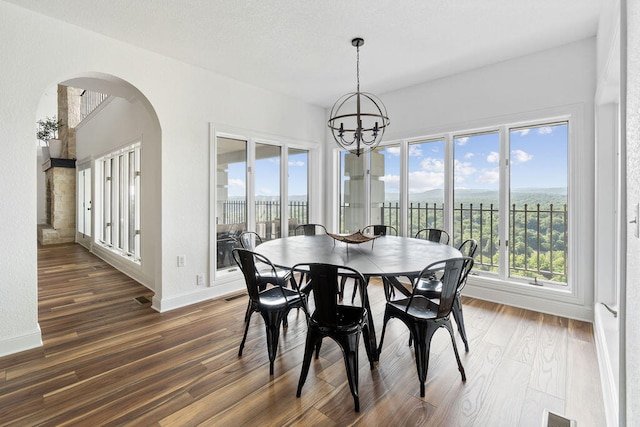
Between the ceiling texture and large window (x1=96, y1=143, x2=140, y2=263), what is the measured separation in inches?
87.6

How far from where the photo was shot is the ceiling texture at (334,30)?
2.51 m

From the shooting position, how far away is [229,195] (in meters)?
4.19

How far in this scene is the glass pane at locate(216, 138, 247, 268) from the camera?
4078 mm

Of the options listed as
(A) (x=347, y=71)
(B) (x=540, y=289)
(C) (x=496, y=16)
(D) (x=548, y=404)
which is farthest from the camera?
(A) (x=347, y=71)

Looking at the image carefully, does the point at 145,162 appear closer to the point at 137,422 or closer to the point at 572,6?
the point at 137,422

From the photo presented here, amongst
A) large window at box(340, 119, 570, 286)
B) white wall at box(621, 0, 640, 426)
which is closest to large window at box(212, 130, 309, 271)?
large window at box(340, 119, 570, 286)

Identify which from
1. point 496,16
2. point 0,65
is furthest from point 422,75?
point 0,65

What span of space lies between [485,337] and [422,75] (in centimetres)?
310

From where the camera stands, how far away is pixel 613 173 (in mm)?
2727

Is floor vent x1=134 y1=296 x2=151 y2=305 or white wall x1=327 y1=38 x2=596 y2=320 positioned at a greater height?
white wall x1=327 y1=38 x2=596 y2=320

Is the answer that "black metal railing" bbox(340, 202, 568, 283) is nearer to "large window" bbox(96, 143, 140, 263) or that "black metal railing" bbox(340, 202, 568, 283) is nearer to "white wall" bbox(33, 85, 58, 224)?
"large window" bbox(96, 143, 140, 263)

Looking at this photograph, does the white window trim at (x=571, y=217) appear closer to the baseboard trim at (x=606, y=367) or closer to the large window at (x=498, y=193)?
the large window at (x=498, y=193)

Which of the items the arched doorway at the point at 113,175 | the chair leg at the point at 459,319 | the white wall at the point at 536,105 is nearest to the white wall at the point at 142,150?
the arched doorway at the point at 113,175

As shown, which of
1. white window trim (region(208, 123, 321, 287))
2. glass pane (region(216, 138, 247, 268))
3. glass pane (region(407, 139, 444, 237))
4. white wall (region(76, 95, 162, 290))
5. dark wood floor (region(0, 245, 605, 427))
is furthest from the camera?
glass pane (region(407, 139, 444, 237))
